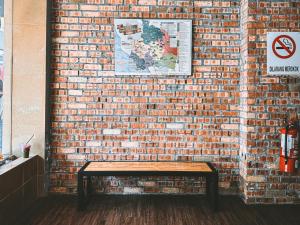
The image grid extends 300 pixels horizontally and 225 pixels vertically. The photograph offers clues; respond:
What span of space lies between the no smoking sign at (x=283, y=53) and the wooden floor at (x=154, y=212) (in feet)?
5.52

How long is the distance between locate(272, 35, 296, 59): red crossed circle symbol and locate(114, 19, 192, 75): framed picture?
41.4 inches

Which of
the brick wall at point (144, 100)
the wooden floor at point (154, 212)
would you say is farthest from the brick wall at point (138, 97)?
the wooden floor at point (154, 212)

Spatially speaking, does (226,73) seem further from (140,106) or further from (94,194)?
(94,194)

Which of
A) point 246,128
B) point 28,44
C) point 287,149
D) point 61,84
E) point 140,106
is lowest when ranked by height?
point 287,149

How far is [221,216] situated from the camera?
322cm

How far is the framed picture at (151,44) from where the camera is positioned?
12.3ft

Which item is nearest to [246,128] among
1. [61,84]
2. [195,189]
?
[195,189]

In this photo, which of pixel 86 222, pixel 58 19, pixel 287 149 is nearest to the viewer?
pixel 86 222

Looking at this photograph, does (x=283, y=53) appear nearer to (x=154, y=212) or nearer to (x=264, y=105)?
(x=264, y=105)

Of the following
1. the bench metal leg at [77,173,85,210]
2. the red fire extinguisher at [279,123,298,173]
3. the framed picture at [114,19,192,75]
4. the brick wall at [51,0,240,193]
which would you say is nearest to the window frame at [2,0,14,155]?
the brick wall at [51,0,240,193]

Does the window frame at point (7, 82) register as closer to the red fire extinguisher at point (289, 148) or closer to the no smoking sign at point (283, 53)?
the no smoking sign at point (283, 53)

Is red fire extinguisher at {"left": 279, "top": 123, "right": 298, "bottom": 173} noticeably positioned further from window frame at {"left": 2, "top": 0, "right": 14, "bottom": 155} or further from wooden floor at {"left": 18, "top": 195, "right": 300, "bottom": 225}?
window frame at {"left": 2, "top": 0, "right": 14, "bottom": 155}

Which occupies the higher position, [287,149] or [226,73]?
[226,73]

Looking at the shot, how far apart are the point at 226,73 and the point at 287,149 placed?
1206 millimetres
